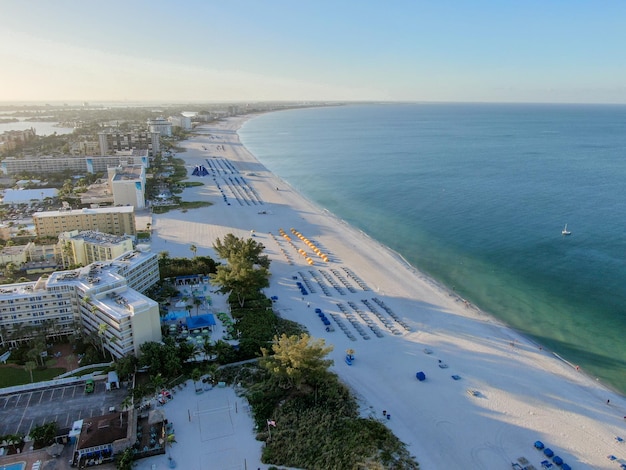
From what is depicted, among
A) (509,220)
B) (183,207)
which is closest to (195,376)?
(183,207)

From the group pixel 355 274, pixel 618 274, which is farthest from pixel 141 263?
pixel 618 274

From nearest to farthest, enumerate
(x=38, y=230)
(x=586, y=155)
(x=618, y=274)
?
(x=618, y=274)
(x=38, y=230)
(x=586, y=155)

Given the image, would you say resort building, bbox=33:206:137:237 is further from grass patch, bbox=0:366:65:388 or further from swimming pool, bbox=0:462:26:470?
swimming pool, bbox=0:462:26:470

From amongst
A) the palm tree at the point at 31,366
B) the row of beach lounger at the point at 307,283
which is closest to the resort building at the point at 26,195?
the row of beach lounger at the point at 307,283

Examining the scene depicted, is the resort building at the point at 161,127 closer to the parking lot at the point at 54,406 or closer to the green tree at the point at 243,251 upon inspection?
the green tree at the point at 243,251

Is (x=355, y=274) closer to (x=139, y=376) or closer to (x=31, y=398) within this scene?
(x=139, y=376)

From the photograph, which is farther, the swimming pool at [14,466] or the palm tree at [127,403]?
the palm tree at [127,403]
